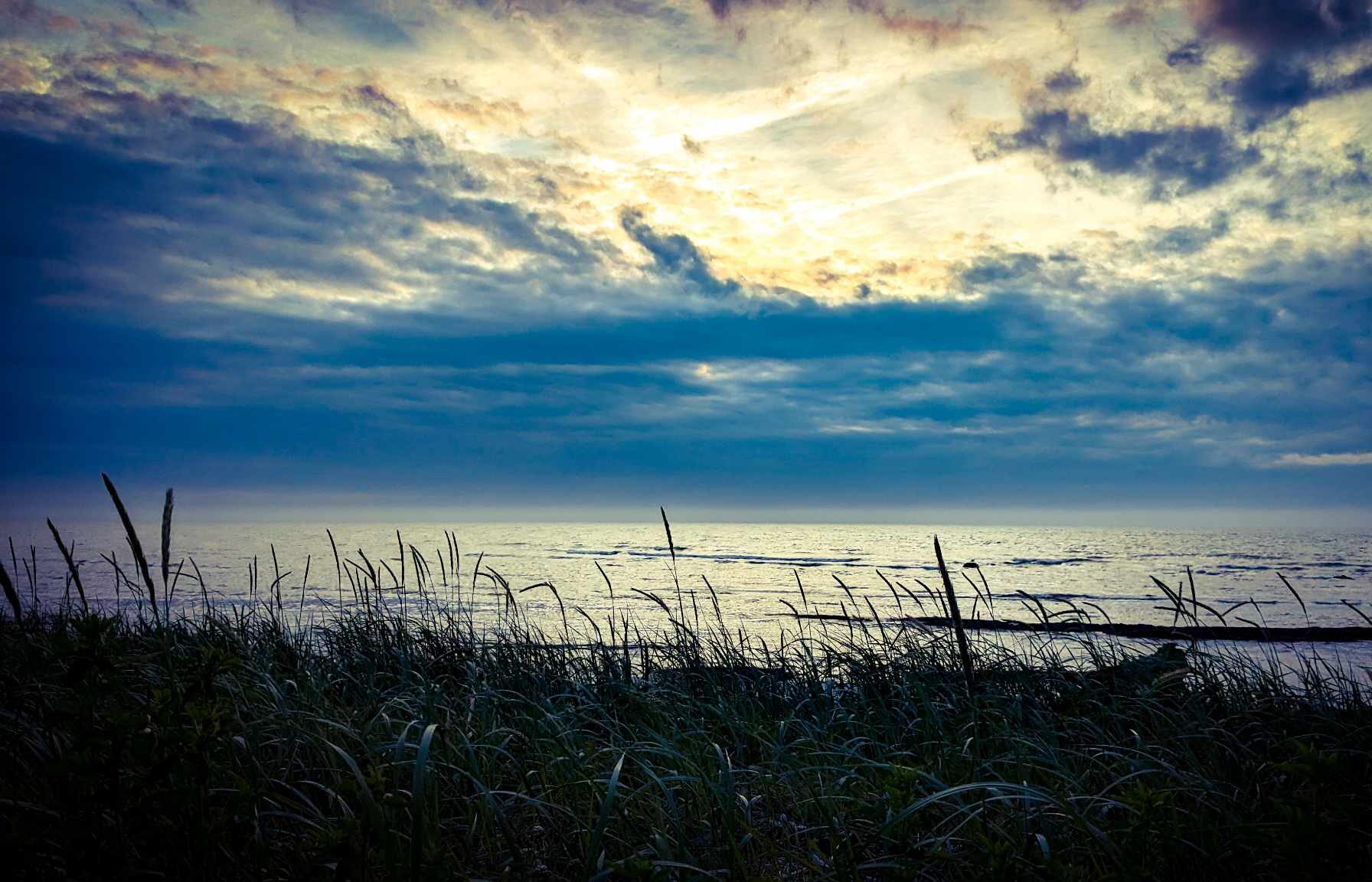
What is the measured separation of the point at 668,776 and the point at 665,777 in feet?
1.13

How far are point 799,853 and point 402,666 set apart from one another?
492 centimetres

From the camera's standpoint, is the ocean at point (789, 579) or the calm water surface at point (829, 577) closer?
the ocean at point (789, 579)

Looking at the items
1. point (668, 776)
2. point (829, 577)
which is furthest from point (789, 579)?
point (668, 776)

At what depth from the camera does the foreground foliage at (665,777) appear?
2635 mm

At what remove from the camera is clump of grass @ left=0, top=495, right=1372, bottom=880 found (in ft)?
8.66

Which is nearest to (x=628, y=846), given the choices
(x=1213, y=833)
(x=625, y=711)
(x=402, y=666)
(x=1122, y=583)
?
(x=1213, y=833)

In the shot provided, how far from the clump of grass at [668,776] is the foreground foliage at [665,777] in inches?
0.9

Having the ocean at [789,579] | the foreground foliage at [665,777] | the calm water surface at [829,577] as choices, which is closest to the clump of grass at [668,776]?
the foreground foliage at [665,777]

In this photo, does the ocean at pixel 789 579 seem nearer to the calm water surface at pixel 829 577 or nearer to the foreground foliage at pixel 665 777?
the calm water surface at pixel 829 577

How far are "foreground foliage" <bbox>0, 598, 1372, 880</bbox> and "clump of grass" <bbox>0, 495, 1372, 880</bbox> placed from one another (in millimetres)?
23

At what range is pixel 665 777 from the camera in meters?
3.74

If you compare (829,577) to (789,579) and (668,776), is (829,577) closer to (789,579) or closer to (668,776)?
(789,579)

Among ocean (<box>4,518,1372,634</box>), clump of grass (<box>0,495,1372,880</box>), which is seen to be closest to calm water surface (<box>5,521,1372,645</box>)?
ocean (<box>4,518,1372,634</box>)

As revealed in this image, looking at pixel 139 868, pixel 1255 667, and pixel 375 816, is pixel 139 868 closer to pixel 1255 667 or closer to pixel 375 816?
pixel 375 816
